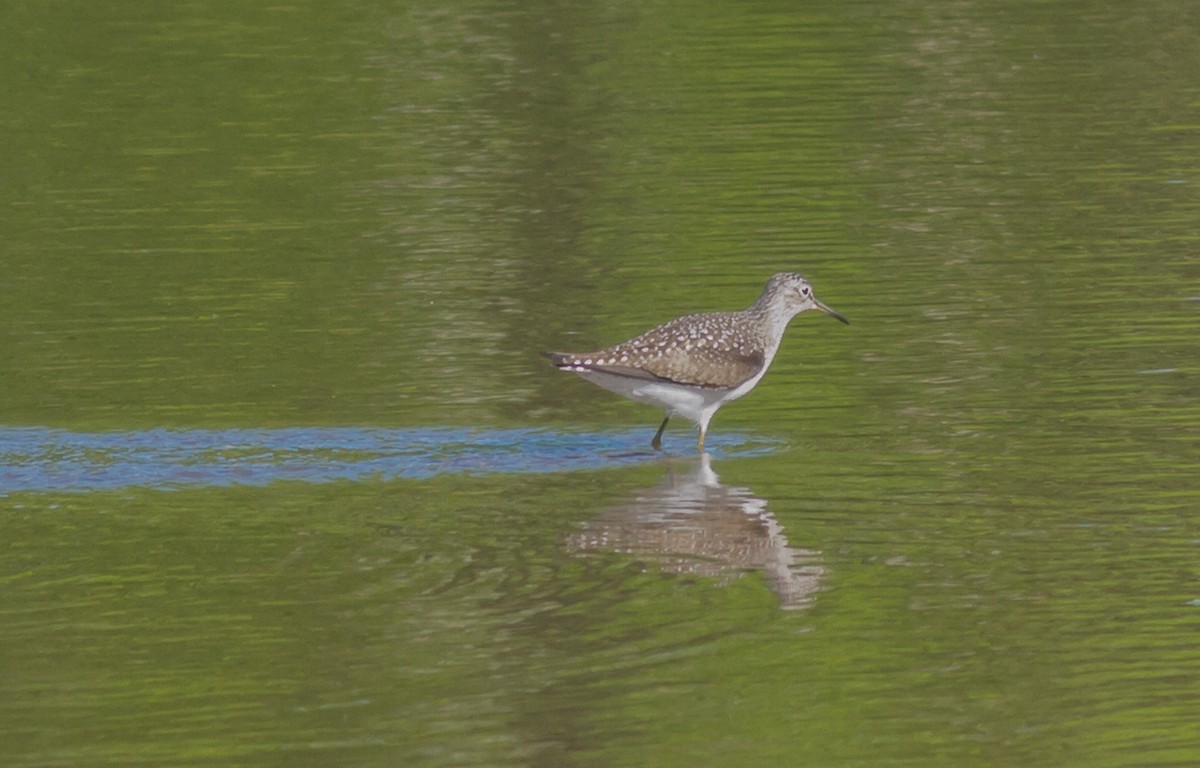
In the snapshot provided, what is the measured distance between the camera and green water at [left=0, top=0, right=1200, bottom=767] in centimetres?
1003

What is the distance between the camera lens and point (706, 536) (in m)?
12.6

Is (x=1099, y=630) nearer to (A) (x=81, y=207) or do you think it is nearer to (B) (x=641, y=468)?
(B) (x=641, y=468)

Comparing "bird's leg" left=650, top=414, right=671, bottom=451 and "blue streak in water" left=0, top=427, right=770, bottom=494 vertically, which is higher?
"blue streak in water" left=0, top=427, right=770, bottom=494

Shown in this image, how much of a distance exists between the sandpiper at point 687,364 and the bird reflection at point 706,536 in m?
0.88

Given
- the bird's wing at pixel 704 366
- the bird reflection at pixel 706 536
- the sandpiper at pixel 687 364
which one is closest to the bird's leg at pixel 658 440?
the sandpiper at pixel 687 364

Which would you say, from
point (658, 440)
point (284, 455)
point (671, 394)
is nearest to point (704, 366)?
point (671, 394)

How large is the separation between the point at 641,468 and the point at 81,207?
35.0 ft

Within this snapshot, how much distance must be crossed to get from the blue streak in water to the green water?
52 mm

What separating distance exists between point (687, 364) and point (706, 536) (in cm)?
239

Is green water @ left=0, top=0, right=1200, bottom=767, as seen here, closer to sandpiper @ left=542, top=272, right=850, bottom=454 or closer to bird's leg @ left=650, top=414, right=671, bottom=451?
bird's leg @ left=650, top=414, right=671, bottom=451

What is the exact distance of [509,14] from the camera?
107 ft

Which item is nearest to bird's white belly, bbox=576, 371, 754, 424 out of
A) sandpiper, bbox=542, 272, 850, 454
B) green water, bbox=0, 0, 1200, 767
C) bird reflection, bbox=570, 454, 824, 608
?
sandpiper, bbox=542, 272, 850, 454

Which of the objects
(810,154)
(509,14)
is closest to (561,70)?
(509,14)

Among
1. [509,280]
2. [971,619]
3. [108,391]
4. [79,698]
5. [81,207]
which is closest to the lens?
[79,698]
